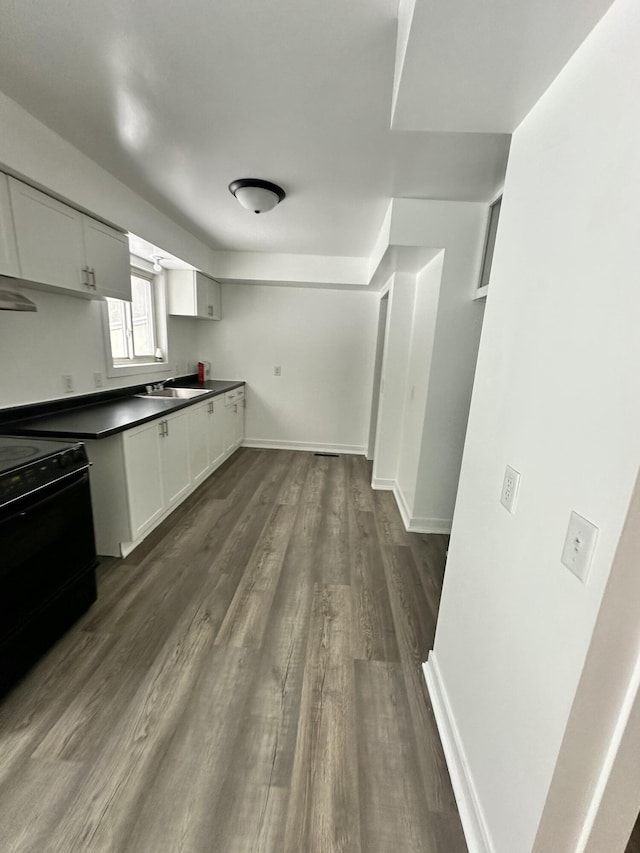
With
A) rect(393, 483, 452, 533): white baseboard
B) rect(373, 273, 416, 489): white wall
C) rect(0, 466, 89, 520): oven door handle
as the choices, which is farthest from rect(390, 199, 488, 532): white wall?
rect(0, 466, 89, 520): oven door handle

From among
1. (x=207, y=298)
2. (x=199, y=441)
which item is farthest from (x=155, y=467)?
(x=207, y=298)

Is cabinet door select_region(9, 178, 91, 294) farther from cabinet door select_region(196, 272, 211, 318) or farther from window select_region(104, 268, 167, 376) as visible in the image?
cabinet door select_region(196, 272, 211, 318)

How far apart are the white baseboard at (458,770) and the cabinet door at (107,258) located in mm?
2944

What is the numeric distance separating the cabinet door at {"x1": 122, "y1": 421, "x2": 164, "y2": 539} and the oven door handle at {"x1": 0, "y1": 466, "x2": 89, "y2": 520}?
1.60 feet

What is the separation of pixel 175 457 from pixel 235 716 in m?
1.98

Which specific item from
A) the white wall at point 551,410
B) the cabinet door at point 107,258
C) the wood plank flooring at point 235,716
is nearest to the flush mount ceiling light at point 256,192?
the cabinet door at point 107,258

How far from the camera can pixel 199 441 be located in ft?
11.0

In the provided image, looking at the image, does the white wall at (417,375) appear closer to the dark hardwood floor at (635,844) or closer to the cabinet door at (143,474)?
the dark hardwood floor at (635,844)

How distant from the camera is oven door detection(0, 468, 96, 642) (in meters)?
1.34

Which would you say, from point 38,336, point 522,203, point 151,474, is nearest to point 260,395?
point 151,474

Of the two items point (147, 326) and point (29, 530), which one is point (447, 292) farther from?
point (147, 326)

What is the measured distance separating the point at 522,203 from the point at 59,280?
2340 millimetres

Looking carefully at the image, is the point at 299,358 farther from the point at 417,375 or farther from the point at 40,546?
the point at 40,546

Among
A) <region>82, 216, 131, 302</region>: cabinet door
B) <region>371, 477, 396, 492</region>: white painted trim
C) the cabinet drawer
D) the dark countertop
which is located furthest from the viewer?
the cabinet drawer
